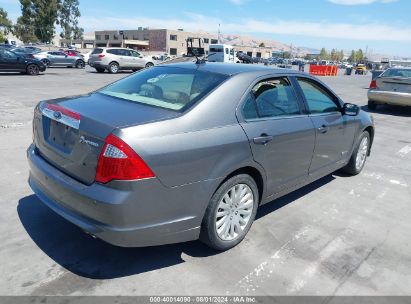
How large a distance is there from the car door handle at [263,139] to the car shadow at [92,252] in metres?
1.07

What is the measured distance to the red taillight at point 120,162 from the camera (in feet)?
8.22

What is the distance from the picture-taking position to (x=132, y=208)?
8.43 ft

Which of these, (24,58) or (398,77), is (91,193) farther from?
(24,58)

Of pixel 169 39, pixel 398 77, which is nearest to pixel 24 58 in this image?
pixel 398 77

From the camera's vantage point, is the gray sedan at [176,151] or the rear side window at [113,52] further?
the rear side window at [113,52]

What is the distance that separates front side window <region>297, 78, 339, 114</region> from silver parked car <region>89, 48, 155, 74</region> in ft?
71.9

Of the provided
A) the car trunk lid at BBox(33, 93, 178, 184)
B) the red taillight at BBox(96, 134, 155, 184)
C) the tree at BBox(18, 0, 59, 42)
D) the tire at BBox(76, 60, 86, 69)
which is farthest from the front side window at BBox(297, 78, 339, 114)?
the tree at BBox(18, 0, 59, 42)

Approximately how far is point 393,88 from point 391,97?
0.29 meters

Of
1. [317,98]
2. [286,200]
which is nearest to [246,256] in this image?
[286,200]

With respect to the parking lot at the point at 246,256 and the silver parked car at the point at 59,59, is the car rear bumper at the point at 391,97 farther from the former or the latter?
the silver parked car at the point at 59,59

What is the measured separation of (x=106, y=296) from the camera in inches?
104

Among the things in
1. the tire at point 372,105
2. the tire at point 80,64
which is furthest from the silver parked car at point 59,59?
the tire at point 372,105

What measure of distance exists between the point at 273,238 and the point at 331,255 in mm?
561

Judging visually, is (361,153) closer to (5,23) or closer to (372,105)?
(372,105)
